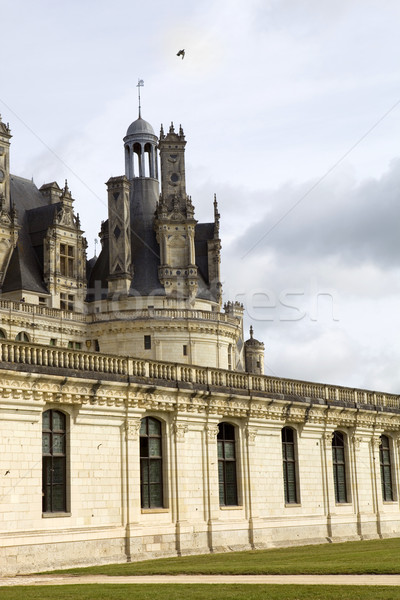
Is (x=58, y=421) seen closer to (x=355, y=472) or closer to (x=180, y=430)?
(x=180, y=430)

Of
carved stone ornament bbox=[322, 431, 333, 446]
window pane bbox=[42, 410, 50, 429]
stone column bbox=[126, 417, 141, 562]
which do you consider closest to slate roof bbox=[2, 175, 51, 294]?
carved stone ornament bbox=[322, 431, 333, 446]

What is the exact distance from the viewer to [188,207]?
75938 mm

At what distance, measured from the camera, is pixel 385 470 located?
49156mm

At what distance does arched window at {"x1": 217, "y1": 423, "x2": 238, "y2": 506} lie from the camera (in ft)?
124

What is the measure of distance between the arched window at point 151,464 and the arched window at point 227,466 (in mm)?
3607

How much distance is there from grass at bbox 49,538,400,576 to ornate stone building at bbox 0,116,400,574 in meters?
1.77

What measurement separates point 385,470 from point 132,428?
2032 cm

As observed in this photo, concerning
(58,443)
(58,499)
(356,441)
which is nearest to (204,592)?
(58,499)

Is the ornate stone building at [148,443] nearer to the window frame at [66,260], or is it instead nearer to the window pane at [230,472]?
the window pane at [230,472]

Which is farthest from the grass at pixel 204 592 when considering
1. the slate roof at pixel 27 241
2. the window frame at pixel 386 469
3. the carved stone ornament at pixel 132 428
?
the slate roof at pixel 27 241

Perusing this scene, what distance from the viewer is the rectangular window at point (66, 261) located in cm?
7044

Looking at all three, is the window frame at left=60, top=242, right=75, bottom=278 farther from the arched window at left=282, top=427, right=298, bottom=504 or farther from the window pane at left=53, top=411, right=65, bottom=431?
the window pane at left=53, top=411, right=65, bottom=431

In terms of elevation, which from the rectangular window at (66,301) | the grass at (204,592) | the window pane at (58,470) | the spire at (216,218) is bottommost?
the grass at (204,592)

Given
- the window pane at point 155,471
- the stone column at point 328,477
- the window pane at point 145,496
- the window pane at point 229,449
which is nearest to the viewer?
the window pane at point 145,496
